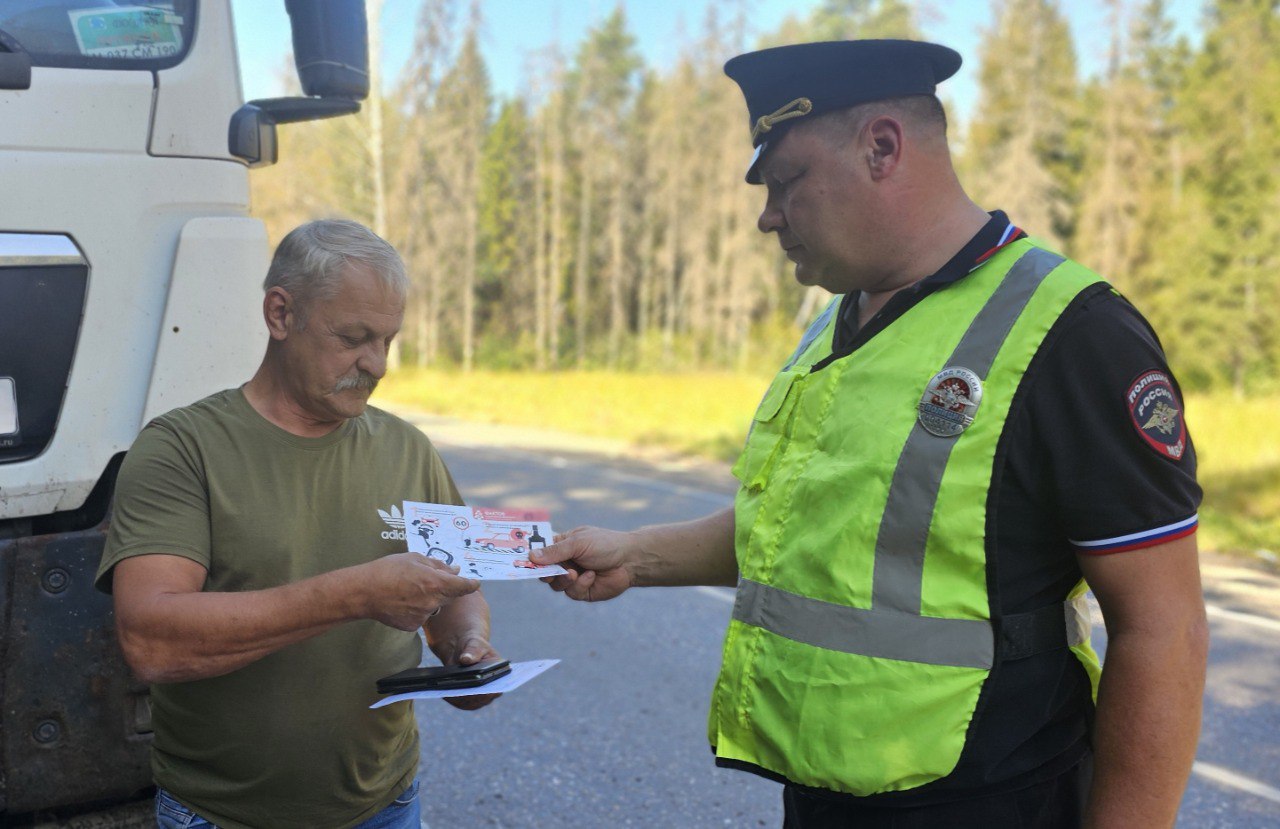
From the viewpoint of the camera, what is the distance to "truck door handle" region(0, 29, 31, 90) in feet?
7.68

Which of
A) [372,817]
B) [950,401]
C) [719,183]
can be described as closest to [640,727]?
[372,817]

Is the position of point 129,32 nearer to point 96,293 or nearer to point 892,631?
point 96,293

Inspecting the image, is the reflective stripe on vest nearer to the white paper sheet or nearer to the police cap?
the white paper sheet

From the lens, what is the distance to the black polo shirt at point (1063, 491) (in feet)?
4.65

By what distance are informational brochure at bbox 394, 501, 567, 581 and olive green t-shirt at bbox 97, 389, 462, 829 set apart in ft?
0.31

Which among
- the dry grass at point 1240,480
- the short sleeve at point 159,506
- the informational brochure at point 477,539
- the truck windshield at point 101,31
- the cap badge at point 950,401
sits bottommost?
the dry grass at point 1240,480

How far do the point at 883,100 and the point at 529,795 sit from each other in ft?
10.1

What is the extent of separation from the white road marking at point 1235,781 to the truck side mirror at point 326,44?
3742 mm

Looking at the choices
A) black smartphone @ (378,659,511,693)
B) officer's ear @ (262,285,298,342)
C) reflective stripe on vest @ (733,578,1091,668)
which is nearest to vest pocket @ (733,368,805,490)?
reflective stripe on vest @ (733,578,1091,668)

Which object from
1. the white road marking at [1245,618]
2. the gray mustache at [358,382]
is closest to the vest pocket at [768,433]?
the gray mustache at [358,382]

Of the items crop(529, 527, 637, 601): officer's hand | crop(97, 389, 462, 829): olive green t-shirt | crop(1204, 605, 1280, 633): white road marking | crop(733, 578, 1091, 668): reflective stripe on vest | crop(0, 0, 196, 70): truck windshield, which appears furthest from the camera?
crop(1204, 605, 1280, 633): white road marking

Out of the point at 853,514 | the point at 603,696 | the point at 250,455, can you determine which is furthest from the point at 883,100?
the point at 603,696

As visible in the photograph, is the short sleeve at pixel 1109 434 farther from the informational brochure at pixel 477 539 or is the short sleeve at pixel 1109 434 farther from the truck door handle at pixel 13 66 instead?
the truck door handle at pixel 13 66

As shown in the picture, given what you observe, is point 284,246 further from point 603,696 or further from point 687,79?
point 687,79
